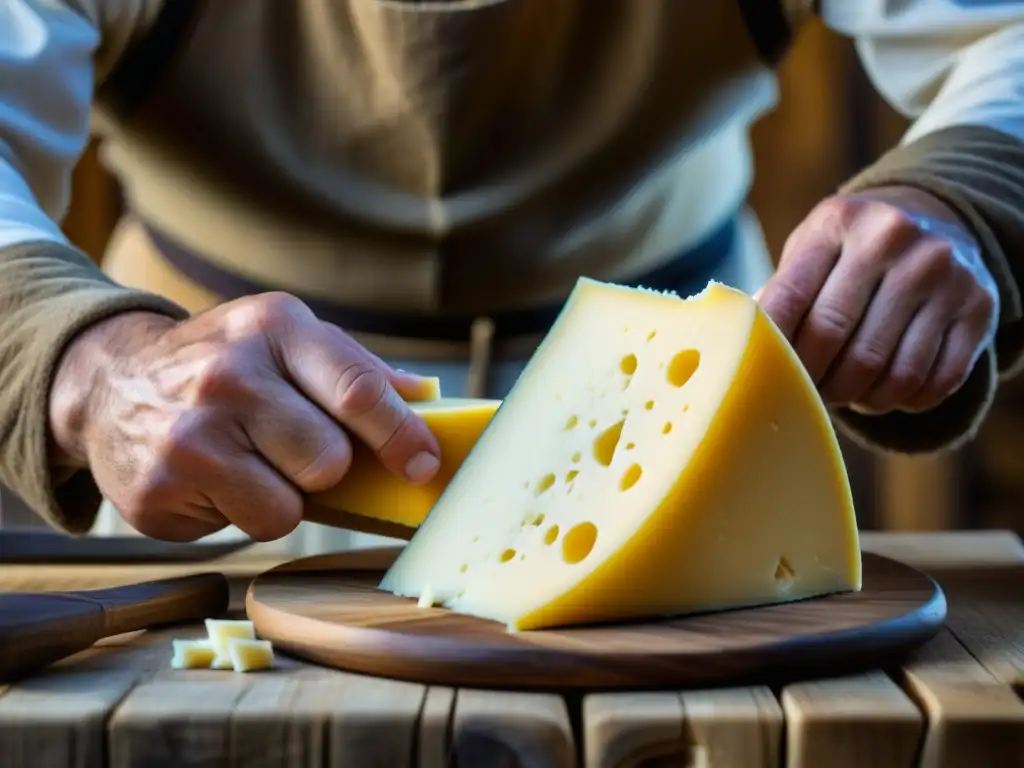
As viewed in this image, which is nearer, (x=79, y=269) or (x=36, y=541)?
(x=79, y=269)

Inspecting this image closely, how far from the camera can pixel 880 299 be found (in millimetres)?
905

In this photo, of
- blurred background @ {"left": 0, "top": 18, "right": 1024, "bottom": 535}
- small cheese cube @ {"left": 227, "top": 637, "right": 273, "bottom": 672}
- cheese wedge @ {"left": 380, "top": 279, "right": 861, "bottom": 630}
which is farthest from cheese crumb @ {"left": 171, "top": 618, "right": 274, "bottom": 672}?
blurred background @ {"left": 0, "top": 18, "right": 1024, "bottom": 535}

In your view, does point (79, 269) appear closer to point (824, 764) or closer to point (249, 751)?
point (249, 751)

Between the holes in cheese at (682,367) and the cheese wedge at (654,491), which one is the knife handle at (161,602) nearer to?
the cheese wedge at (654,491)

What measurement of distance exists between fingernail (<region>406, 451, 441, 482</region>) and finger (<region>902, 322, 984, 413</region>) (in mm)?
356

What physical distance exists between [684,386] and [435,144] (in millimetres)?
536

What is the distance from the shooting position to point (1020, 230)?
97 cm

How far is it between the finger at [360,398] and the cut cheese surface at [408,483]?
2 centimetres

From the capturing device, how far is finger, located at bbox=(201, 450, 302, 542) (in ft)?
2.66

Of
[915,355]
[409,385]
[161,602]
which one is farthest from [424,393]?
[915,355]

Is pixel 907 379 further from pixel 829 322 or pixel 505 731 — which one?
pixel 505 731

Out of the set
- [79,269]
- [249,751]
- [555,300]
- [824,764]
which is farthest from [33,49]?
[824,764]

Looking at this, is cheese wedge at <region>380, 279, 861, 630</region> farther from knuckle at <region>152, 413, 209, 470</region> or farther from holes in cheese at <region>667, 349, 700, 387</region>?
knuckle at <region>152, 413, 209, 470</region>

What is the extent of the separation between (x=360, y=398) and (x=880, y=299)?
37 cm
